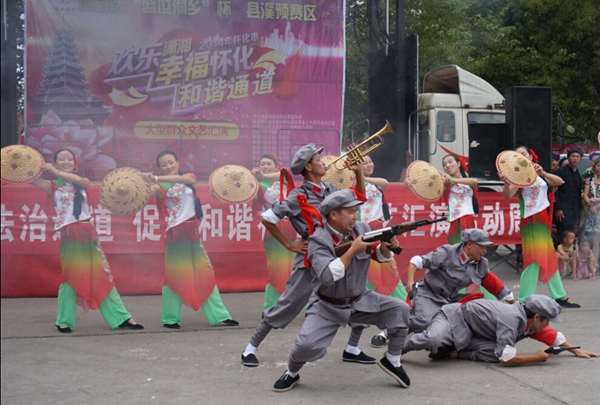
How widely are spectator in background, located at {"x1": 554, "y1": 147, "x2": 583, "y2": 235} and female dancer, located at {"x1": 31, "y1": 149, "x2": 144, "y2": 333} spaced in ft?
14.1

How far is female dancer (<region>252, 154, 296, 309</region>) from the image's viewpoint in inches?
202

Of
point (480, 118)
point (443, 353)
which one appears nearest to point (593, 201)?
point (480, 118)

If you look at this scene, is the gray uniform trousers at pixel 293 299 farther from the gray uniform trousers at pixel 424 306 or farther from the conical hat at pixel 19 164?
the conical hat at pixel 19 164

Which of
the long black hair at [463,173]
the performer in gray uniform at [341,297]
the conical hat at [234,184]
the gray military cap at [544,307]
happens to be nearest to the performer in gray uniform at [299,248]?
the performer in gray uniform at [341,297]

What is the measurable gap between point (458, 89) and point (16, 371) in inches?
331

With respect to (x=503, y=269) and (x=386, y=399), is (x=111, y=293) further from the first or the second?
(x=503, y=269)

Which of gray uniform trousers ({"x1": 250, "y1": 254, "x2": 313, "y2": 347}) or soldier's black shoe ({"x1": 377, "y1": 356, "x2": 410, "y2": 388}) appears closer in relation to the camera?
soldier's black shoe ({"x1": 377, "y1": 356, "x2": 410, "y2": 388})

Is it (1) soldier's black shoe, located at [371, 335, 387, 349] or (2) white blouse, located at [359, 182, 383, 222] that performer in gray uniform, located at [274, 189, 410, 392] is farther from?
(2) white blouse, located at [359, 182, 383, 222]

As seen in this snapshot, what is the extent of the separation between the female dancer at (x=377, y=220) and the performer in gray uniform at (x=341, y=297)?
1.93m

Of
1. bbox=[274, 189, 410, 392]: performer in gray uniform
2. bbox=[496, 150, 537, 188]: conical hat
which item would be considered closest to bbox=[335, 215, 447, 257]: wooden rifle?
bbox=[274, 189, 410, 392]: performer in gray uniform

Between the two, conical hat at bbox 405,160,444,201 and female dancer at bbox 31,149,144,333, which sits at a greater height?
conical hat at bbox 405,160,444,201

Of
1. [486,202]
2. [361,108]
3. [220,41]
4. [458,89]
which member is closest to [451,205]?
[486,202]

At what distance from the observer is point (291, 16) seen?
123 inches

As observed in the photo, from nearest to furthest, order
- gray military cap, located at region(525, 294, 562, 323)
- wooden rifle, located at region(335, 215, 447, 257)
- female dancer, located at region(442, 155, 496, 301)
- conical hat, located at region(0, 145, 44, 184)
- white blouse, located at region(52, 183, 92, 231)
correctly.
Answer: conical hat, located at region(0, 145, 44, 184) → wooden rifle, located at region(335, 215, 447, 257) → gray military cap, located at region(525, 294, 562, 323) → white blouse, located at region(52, 183, 92, 231) → female dancer, located at region(442, 155, 496, 301)
